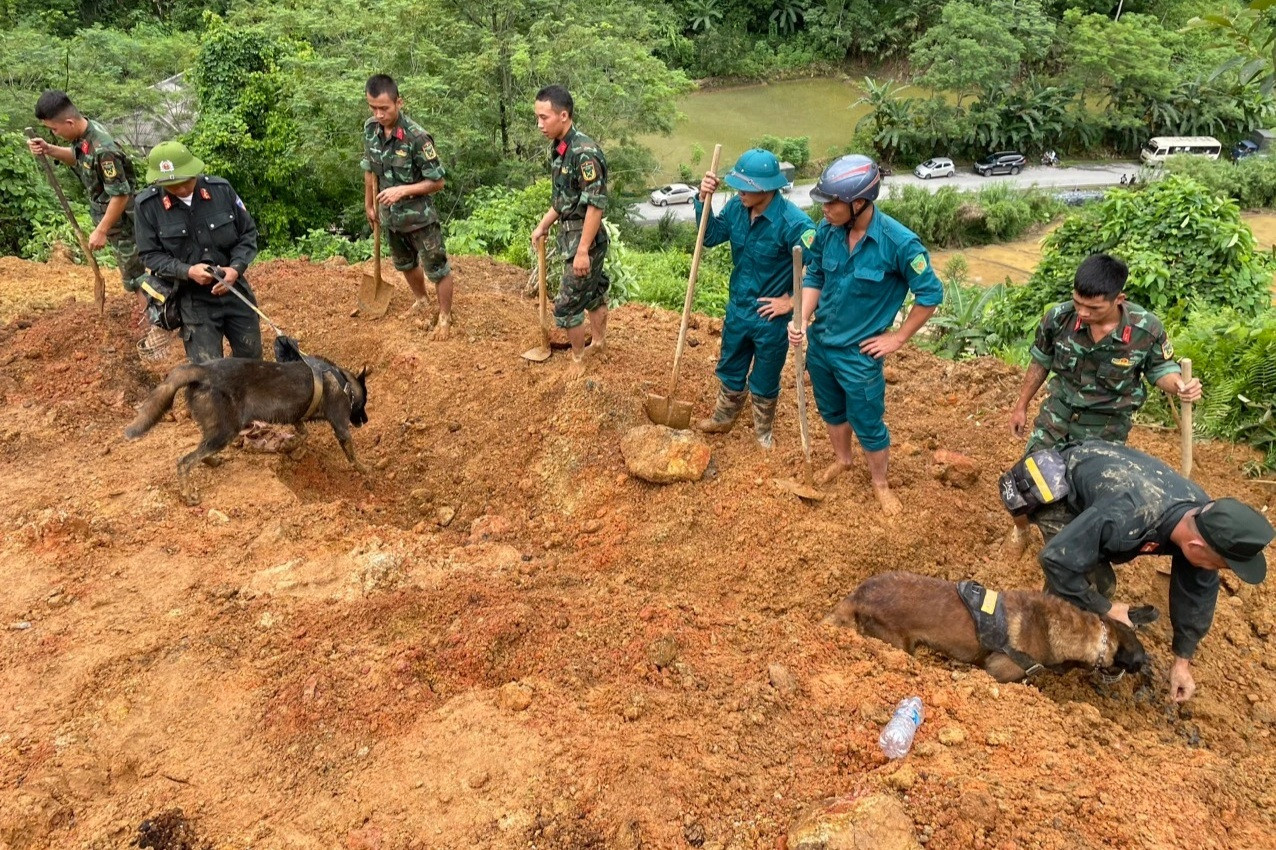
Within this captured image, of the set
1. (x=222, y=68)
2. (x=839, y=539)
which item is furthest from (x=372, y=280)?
(x=222, y=68)

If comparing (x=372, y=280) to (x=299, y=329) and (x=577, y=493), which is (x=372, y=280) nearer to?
(x=299, y=329)

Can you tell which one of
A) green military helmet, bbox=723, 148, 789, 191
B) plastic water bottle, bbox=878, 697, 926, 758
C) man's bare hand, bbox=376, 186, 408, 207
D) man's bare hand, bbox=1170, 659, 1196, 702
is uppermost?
green military helmet, bbox=723, 148, 789, 191

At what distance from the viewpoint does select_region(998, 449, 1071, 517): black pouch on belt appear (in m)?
3.67

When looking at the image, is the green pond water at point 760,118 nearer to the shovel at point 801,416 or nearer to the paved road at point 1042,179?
the paved road at point 1042,179

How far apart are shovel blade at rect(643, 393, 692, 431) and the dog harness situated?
236 cm

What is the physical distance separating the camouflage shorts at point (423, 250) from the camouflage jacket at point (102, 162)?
6.25 ft

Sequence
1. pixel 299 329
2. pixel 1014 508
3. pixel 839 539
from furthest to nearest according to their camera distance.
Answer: pixel 299 329, pixel 839 539, pixel 1014 508

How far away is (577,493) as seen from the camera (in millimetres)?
5051

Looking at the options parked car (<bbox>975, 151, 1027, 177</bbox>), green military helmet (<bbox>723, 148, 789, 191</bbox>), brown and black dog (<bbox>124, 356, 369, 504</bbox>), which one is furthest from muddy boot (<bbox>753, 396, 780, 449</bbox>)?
parked car (<bbox>975, 151, 1027, 177</bbox>)

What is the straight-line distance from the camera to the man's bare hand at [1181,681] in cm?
349

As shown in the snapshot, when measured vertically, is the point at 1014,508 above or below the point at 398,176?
below

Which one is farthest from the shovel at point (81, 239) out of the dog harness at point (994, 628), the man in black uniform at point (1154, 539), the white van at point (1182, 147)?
the white van at point (1182, 147)

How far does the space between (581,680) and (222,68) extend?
48.9ft

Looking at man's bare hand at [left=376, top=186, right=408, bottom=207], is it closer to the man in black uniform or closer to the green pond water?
the man in black uniform
